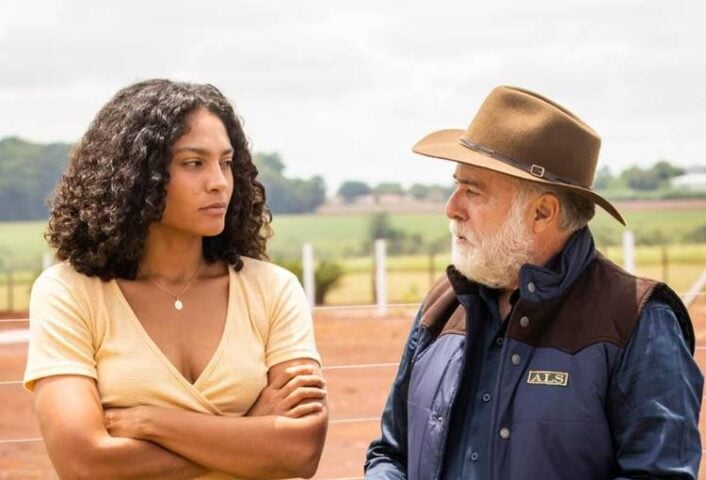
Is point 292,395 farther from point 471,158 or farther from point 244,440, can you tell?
point 471,158

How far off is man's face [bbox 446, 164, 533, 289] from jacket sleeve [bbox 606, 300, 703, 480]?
34cm

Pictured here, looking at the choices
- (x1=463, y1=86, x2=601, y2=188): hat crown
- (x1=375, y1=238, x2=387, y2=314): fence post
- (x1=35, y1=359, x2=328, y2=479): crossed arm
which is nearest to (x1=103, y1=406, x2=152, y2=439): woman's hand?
(x1=35, y1=359, x2=328, y2=479): crossed arm

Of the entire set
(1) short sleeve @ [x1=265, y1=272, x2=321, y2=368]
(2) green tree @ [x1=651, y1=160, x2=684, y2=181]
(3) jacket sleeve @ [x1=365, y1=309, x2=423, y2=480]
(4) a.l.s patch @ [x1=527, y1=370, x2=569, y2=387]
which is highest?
(1) short sleeve @ [x1=265, y1=272, x2=321, y2=368]

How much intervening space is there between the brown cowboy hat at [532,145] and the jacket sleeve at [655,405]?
14.1 inches

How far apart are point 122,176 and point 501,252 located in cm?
91

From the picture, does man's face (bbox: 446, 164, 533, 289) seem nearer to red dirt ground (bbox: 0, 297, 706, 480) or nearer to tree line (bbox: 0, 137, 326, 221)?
red dirt ground (bbox: 0, 297, 706, 480)

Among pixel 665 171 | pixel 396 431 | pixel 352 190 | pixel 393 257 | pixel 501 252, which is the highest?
pixel 501 252

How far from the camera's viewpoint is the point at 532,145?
3.05m

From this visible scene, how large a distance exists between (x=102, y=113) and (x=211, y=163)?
0.98 ft

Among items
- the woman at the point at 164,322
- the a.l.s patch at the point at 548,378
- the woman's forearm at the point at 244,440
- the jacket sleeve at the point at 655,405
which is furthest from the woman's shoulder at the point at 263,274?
the jacket sleeve at the point at 655,405

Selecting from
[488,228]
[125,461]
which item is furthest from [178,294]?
[488,228]

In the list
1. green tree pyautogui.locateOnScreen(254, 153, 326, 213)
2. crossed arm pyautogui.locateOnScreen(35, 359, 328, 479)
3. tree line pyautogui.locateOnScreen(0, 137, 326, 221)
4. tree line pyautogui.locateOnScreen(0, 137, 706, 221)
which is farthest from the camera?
green tree pyautogui.locateOnScreen(254, 153, 326, 213)

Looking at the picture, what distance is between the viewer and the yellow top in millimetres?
3035

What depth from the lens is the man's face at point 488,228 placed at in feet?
9.88
